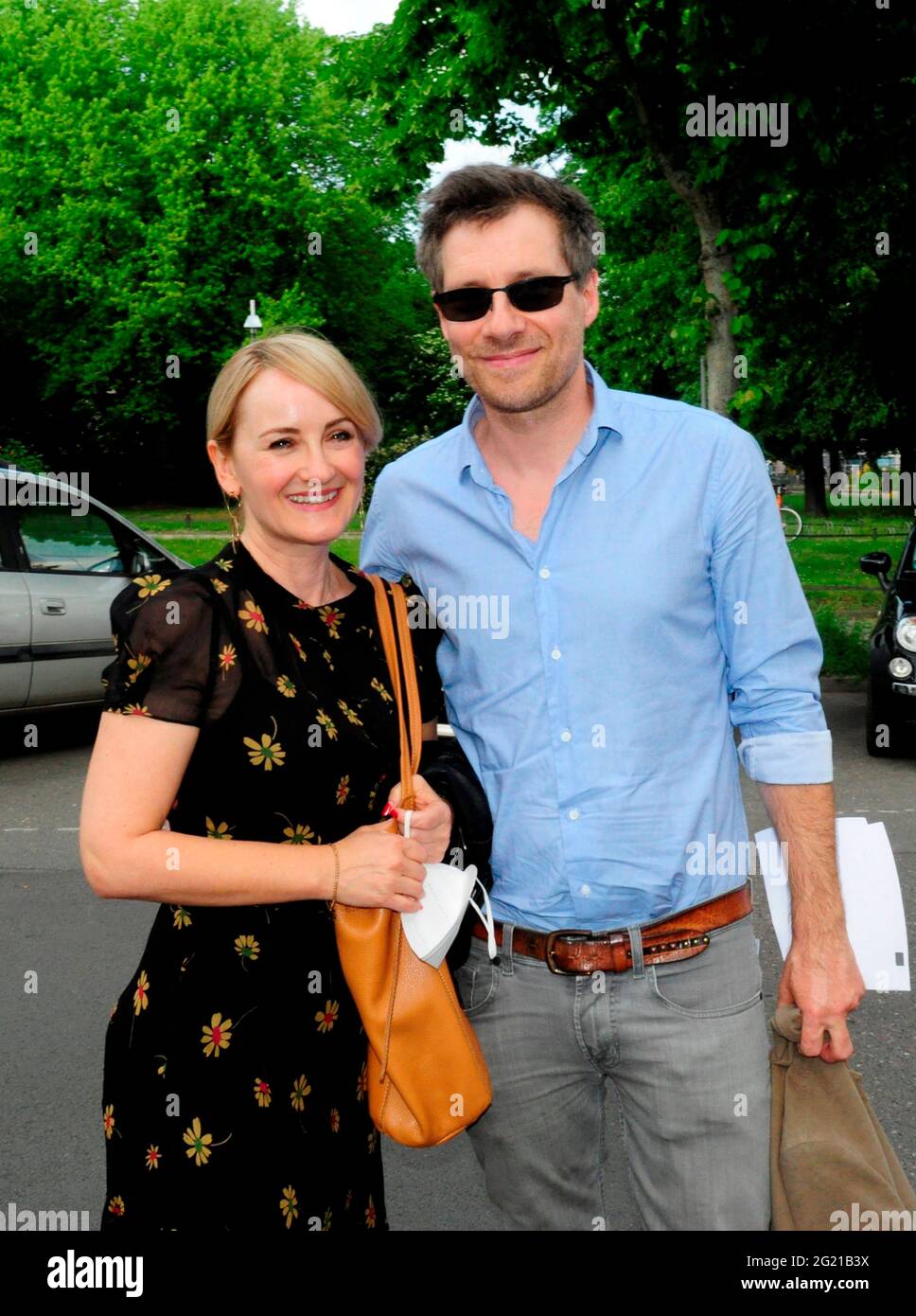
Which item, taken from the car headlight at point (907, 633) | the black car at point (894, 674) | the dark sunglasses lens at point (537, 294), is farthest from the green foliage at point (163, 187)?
the dark sunglasses lens at point (537, 294)

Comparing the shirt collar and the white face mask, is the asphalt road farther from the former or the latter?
the shirt collar

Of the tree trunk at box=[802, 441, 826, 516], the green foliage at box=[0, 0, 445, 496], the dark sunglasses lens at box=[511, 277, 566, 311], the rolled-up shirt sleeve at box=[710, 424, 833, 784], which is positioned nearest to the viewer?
the rolled-up shirt sleeve at box=[710, 424, 833, 784]

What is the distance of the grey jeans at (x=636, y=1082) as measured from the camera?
2.09 m

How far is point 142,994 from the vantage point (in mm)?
2055

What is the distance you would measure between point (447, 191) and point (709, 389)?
1003cm

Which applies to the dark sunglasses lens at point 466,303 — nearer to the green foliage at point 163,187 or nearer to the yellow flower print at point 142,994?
the yellow flower print at point 142,994

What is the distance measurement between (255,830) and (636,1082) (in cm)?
78

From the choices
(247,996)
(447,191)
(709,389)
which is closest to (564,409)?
(447,191)

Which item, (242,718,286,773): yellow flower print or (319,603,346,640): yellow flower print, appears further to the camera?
(319,603,346,640): yellow flower print

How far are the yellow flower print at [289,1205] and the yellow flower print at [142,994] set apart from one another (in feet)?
1.21

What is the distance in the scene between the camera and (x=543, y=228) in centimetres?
223

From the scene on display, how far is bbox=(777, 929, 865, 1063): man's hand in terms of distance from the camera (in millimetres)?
2035

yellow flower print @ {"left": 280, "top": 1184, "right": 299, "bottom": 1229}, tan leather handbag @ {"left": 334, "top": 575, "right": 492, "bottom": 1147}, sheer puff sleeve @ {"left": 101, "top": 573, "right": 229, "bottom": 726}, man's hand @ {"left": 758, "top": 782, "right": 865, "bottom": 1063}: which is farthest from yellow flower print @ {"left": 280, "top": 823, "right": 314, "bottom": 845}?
man's hand @ {"left": 758, "top": 782, "right": 865, "bottom": 1063}
